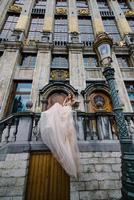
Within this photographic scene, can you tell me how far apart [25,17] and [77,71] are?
855 cm

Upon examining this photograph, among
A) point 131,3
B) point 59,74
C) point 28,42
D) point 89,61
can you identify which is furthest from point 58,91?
point 131,3

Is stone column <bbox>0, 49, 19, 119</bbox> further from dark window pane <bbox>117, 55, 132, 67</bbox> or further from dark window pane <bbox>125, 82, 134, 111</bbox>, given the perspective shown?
dark window pane <bbox>117, 55, 132, 67</bbox>

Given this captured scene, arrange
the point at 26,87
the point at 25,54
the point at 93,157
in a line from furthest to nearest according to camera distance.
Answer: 1. the point at 25,54
2. the point at 26,87
3. the point at 93,157

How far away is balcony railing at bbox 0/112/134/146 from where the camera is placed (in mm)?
4945

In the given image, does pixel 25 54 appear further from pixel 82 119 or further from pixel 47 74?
pixel 82 119

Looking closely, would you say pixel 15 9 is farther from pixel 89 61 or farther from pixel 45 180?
pixel 45 180

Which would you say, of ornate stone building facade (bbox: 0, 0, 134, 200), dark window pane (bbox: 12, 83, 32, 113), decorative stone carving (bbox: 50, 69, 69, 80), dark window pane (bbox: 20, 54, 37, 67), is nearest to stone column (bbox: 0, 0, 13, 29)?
ornate stone building facade (bbox: 0, 0, 134, 200)

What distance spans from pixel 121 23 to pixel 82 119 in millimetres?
12732

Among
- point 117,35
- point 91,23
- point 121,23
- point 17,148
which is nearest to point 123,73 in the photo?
point 117,35

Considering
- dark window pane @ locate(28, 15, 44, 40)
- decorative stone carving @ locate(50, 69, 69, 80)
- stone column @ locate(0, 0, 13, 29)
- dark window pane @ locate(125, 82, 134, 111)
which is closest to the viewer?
dark window pane @ locate(125, 82, 134, 111)

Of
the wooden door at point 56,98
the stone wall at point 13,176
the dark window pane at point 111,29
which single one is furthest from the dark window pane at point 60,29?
the stone wall at point 13,176

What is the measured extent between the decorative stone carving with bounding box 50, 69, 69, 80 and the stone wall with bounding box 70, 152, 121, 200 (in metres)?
6.59

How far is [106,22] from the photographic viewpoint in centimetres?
1521

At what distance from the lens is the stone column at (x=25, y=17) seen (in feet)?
42.1
